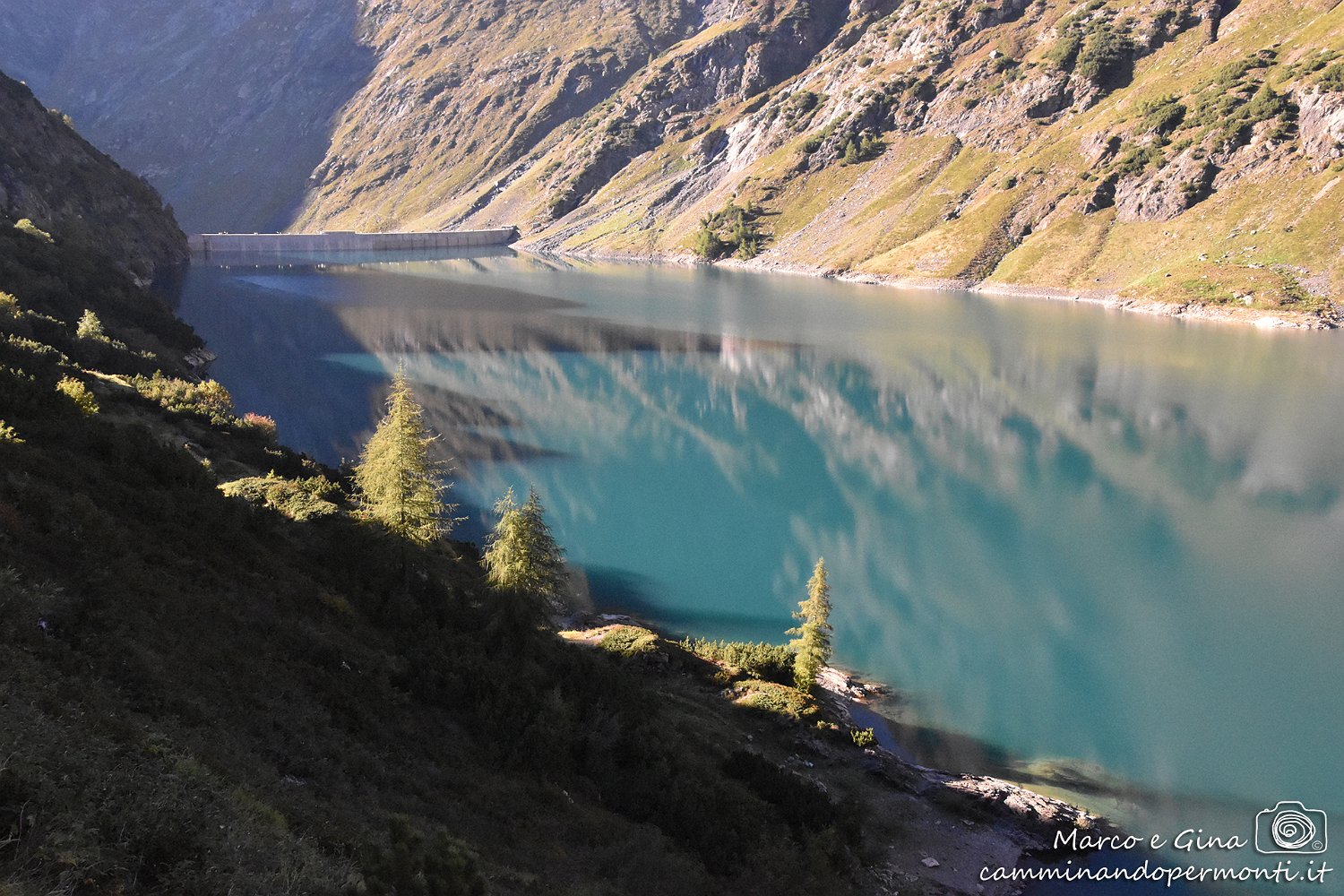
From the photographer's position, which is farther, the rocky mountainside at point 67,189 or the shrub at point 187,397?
the rocky mountainside at point 67,189

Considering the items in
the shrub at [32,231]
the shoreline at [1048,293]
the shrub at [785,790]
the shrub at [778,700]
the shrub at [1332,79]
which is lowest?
the shrub at [785,790]

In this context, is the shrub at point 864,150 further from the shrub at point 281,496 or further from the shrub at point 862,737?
the shrub at point 281,496

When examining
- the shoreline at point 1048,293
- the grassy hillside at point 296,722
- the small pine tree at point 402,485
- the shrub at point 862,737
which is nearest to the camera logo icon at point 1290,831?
the shrub at point 862,737

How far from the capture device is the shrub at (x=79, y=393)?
79.8 ft

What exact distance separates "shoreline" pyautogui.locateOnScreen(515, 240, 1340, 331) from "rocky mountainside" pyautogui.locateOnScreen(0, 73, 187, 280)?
3900 inches

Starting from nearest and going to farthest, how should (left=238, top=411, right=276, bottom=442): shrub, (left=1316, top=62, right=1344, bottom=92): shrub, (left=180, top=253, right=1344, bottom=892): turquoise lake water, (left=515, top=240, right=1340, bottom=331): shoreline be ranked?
(left=180, top=253, right=1344, bottom=892): turquoise lake water
(left=238, top=411, right=276, bottom=442): shrub
(left=515, top=240, right=1340, bottom=331): shoreline
(left=1316, top=62, right=1344, bottom=92): shrub

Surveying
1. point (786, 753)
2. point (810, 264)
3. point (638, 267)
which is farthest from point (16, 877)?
point (638, 267)

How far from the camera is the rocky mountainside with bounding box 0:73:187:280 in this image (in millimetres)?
81188

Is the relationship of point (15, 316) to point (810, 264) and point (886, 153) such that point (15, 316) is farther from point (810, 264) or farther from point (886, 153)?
point (886, 153)

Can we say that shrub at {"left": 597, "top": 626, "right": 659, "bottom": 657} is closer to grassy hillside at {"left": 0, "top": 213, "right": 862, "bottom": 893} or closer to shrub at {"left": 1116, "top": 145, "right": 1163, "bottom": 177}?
grassy hillside at {"left": 0, "top": 213, "right": 862, "bottom": 893}

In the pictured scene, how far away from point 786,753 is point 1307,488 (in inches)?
1593

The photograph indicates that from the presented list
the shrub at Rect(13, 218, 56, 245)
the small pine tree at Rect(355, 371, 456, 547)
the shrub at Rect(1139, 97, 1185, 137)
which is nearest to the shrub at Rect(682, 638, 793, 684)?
the small pine tree at Rect(355, 371, 456, 547)

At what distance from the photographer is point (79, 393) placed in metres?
25.1

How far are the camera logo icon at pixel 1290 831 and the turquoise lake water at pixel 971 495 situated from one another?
496 mm
